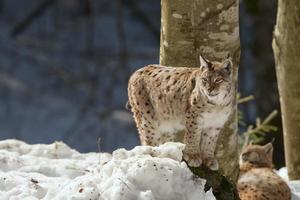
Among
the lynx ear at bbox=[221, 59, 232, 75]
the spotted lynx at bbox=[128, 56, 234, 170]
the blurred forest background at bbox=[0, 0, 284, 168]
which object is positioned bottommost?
the blurred forest background at bbox=[0, 0, 284, 168]

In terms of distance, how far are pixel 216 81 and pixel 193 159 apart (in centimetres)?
38

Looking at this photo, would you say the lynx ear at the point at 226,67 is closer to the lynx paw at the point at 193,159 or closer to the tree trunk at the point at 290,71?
Answer: the lynx paw at the point at 193,159

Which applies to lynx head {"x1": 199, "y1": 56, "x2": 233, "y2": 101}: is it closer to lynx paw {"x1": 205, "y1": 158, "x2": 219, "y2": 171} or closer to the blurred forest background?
lynx paw {"x1": 205, "y1": 158, "x2": 219, "y2": 171}

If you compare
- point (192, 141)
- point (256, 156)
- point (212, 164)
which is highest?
point (192, 141)

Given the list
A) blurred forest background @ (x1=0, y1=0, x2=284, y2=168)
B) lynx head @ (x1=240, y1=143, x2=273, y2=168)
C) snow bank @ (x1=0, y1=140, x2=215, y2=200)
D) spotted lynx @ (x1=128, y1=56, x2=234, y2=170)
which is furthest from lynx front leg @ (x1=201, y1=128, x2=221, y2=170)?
blurred forest background @ (x1=0, y1=0, x2=284, y2=168)

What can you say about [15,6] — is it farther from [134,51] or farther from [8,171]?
[8,171]

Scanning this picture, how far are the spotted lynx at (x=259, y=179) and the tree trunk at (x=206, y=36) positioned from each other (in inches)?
5.5

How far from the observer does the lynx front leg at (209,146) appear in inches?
162

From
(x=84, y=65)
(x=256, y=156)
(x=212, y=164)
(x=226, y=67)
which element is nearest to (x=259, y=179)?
(x=256, y=156)

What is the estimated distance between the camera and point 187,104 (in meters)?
4.14

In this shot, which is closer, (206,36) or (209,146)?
(209,146)

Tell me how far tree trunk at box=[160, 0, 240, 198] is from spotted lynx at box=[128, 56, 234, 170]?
28 cm

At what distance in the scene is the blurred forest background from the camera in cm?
971

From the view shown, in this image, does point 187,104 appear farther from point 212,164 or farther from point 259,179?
point 259,179
